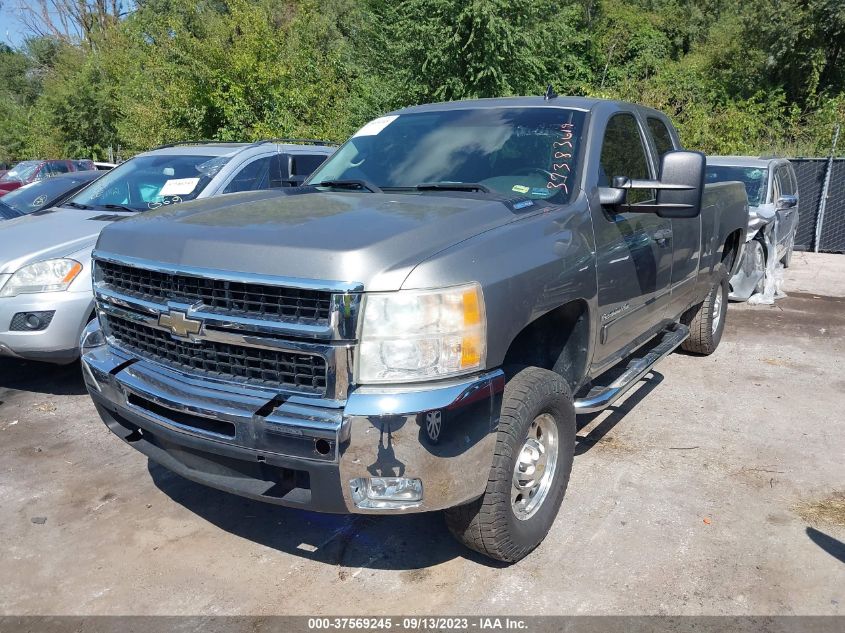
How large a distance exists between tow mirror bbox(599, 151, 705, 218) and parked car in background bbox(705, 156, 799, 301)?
17.7ft

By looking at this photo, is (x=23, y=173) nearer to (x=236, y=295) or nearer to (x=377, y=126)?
(x=377, y=126)

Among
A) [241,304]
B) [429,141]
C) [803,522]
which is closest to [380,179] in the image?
[429,141]

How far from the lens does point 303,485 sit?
8.95ft

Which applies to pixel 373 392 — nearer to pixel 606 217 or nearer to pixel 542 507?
pixel 542 507

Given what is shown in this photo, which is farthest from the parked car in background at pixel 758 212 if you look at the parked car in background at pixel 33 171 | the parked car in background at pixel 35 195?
the parked car in background at pixel 33 171

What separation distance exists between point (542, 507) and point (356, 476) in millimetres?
1171

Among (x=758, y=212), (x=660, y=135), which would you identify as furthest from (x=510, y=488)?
(x=758, y=212)

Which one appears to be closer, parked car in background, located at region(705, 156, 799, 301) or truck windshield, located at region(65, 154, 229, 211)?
truck windshield, located at region(65, 154, 229, 211)

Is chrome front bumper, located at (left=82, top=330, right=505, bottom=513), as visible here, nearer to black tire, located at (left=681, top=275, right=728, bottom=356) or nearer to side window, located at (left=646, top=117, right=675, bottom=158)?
side window, located at (left=646, top=117, right=675, bottom=158)

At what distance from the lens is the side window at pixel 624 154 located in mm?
3967

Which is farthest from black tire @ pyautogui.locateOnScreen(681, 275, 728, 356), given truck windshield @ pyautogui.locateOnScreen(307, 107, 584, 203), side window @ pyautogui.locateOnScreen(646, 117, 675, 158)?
truck windshield @ pyautogui.locateOnScreen(307, 107, 584, 203)

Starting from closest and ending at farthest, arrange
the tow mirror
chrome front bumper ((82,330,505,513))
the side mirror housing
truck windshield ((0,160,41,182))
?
chrome front bumper ((82,330,505,513))
the tow mirror
the side mirror housing
truck windshield ((0,160,41,182))

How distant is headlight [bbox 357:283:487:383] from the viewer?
255cm

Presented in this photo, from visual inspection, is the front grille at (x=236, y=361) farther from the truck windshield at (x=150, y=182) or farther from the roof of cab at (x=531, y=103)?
the truck windshield at (x=150, y=182)
